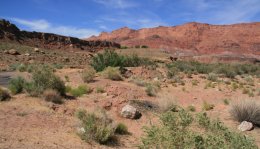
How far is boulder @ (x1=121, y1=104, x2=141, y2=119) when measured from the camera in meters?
12.1

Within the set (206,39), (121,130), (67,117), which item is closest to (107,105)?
(67,117)

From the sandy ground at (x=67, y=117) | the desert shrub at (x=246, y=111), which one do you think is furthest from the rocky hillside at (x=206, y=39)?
the desert shrub at (x=246, y=111)

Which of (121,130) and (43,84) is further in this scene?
(43,84)

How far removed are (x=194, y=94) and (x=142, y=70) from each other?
8.36 metres

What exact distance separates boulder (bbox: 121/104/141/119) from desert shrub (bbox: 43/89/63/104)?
108 inches

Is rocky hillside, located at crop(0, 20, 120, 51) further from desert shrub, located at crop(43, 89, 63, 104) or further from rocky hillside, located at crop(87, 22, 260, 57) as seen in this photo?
desert shrub, located at crop(43, 89, 63, 104)

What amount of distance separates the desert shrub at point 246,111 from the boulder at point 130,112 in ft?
12.2

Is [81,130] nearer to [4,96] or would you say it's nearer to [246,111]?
[4,96]

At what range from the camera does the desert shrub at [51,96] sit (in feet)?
42.1

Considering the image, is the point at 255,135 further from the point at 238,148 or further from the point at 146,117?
the point at 238,148

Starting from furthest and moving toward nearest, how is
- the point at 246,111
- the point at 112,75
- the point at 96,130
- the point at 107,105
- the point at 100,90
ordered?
the point at 112,75 < the point at 100,90 < the point at 107,105 < the point at 246,111 < the point at 96,130

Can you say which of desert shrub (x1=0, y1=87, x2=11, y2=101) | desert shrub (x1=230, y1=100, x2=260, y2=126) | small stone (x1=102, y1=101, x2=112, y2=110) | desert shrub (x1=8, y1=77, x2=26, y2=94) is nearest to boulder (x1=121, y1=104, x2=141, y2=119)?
small stone (x1=102, y1=101, x2=112, y2=110)

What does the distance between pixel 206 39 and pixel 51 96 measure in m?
92.0

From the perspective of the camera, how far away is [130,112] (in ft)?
39.6
